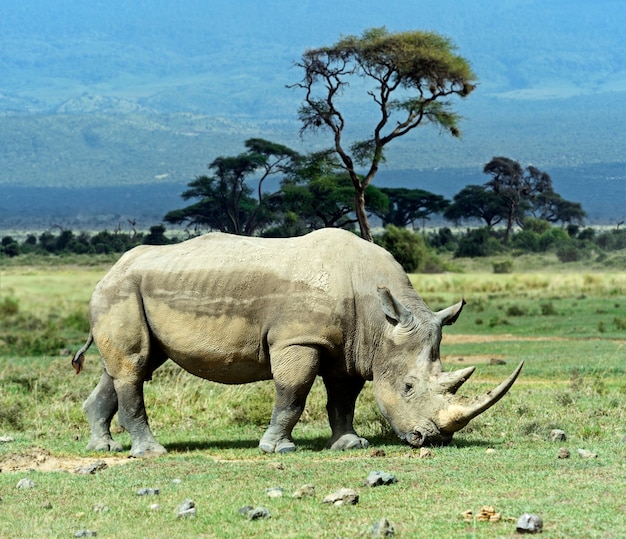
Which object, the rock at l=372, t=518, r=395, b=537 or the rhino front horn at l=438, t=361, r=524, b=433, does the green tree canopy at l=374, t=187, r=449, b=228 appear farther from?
the rock at l=372, t=518, r=395, b=537

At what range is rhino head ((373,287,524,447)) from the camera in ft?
36.3

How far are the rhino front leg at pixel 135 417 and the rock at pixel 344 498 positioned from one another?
365 centimetres

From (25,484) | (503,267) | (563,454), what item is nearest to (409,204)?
(503,267)

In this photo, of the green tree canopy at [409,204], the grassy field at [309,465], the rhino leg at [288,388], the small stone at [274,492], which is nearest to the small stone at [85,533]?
the grassy field at [309,465]

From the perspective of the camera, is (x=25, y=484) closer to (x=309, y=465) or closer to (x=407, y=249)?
(x=309, y=465)

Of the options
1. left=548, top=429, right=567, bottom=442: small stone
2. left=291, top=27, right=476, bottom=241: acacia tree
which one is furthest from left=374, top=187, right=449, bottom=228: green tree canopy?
left=548, top=429, right=567, bottom=442: small stone

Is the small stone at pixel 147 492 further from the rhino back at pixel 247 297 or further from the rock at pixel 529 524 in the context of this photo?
the rock at pixel 529 524

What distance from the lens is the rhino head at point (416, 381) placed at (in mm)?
11078

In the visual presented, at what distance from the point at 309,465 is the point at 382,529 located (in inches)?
110

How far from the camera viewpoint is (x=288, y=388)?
11562 millimetres

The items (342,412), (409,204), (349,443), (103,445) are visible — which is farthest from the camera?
(409,204)

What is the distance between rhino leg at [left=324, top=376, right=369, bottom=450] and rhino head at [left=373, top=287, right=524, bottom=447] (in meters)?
0.40

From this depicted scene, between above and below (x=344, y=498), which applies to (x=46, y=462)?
below

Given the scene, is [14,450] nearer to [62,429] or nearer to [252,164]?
[62,429]
